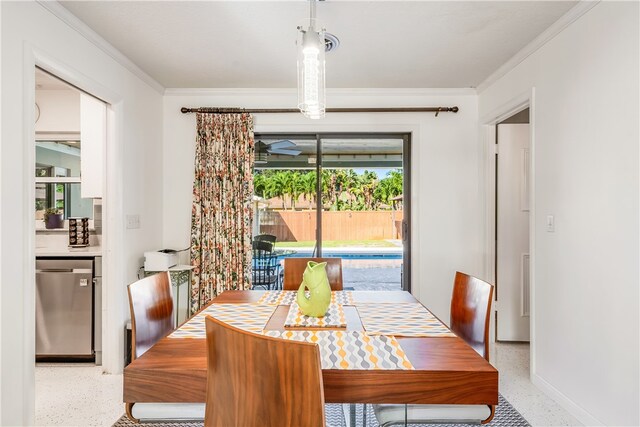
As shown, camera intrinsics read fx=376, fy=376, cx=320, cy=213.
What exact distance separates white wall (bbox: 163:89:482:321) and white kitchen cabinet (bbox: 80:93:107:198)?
704mm

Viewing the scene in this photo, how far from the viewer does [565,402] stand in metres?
2.37

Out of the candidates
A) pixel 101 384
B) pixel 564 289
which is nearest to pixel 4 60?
pixel 101 384

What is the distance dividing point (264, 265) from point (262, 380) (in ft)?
10.3

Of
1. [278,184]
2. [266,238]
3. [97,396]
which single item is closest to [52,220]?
[97,396]

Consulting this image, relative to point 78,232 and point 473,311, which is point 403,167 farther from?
point 78,232

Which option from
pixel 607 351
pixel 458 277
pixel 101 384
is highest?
pixel 458 277

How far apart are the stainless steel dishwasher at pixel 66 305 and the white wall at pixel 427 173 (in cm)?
87

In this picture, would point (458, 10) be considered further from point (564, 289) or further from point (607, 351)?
point (607, 351)

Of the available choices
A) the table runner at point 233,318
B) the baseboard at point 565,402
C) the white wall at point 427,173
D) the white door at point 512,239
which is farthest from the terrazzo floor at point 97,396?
the table runner at point 233,318

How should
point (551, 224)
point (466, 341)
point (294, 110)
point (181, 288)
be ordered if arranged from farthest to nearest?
point (294, 110), point (181, 288), point (551, 224), point (466, 341)

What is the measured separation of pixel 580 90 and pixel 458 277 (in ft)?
4.42

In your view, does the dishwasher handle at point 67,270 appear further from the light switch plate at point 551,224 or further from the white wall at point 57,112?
the light switch plate at point 551,224

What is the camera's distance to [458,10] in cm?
225

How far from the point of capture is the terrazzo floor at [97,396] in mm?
2270
